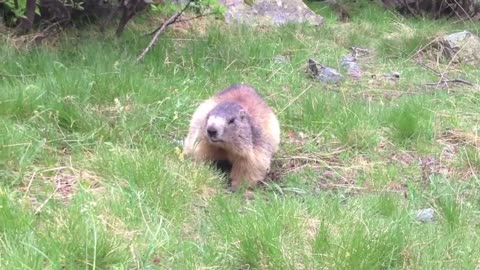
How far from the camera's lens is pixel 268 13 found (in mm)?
9242

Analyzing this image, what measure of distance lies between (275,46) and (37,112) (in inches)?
132

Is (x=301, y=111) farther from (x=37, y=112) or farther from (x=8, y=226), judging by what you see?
(x=8, y=226)

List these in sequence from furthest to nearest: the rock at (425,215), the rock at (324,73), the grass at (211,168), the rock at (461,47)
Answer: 1. the rock at (461,47)
2. the rock at (324,73)
3. the rock at (425,215)
4. the grass at (211,168)

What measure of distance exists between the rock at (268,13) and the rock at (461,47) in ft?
5.65

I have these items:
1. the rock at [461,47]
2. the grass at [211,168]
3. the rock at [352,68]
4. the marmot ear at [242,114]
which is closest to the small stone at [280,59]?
the grass at [211,168]

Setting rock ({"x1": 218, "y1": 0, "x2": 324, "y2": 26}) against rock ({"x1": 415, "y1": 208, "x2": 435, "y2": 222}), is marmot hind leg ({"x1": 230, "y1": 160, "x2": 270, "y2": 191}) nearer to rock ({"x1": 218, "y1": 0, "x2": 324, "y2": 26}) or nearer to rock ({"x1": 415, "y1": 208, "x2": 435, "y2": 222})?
rock ({"x1": 415, "y1": 208, "x2": 435, "y2": 222})

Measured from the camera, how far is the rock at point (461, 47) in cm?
838

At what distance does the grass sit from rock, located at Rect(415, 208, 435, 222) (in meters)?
0.04

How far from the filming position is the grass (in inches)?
129

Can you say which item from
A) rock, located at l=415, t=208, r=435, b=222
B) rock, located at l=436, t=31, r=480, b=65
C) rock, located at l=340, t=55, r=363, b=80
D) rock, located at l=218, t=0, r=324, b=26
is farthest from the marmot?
rock, located at l=436, t=31, r=480, b=65

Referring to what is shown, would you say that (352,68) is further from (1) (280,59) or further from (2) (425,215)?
(2) (425,215)

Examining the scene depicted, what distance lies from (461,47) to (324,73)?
7.40 feet

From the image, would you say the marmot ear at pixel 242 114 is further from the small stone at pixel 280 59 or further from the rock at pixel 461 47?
the rock at pixel 461 47

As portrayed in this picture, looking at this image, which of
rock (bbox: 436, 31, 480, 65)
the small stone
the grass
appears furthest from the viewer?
rock (bbox: 436, 31, 480, 65)
